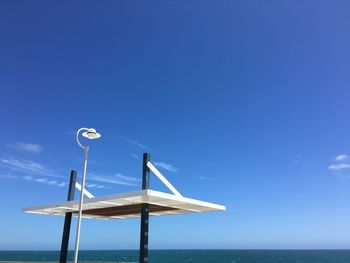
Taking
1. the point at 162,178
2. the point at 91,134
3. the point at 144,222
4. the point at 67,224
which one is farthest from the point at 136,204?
the point at 67,224

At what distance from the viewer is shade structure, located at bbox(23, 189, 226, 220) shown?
9300 mm

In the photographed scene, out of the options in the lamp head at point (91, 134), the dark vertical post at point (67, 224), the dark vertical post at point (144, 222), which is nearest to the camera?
the lamp head at point (91, 134)

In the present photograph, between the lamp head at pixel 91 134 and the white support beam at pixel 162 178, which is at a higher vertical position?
the lamp head at pixel 91 134

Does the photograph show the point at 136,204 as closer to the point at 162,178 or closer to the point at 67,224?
the point at 162,178

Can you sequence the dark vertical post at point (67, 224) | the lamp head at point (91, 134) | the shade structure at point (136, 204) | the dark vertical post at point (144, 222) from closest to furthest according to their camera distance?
the lamp head at point (91, 134) → the shade structure at point (136, 204) → the dark vertical post at point (144, 222) → the dark vertical post at point (67, 224)

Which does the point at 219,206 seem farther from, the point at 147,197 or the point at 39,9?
the point at 39,9

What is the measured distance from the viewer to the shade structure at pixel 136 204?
30.5 ft

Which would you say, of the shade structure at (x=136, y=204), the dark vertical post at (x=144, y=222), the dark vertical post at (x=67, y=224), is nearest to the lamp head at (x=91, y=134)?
the shade structure at (x=136, y=204)

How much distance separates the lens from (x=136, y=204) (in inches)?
423

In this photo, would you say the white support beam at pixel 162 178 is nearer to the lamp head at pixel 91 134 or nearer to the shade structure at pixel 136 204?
the shade structure at pixel 136 204

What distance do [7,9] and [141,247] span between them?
10496 millimetres

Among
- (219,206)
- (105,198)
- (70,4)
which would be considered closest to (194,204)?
(219,206)

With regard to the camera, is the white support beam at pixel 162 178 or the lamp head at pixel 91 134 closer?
the lamp head at pixel 91 134

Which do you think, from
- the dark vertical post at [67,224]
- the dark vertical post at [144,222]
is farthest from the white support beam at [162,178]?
the dark vertical post at [67,224]
